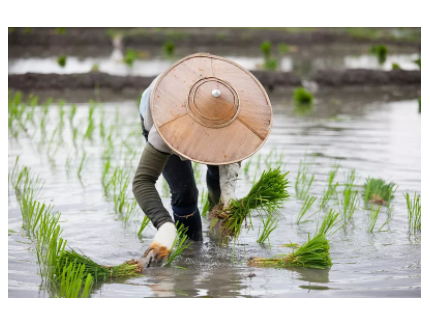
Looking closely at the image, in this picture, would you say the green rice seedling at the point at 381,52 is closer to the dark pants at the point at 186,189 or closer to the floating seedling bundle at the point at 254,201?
the dark pants at the point at 186,189

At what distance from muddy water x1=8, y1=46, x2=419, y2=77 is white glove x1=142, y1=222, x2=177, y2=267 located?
8.93 m

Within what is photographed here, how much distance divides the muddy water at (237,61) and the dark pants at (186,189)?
8.35 meters

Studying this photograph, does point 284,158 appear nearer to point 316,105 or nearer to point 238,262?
point 238,262

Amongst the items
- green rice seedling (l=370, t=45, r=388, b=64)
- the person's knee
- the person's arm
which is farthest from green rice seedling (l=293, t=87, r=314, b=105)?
the person's arm

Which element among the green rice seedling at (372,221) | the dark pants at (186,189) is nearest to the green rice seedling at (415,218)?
the green rice seedling at (372,221)

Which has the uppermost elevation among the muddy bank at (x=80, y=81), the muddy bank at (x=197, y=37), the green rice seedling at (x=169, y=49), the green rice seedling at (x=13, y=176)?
the muddy bank at (x=197, y=37)

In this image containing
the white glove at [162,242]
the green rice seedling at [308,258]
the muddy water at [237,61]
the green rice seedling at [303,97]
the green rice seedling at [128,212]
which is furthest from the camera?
the muddy water at [237,61]

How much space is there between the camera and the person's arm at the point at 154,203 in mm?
2586

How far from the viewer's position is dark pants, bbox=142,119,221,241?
2.99m

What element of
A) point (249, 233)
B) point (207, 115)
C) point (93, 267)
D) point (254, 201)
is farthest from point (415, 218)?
point (93, 267)

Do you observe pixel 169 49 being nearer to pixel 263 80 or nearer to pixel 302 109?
pixel 263 80

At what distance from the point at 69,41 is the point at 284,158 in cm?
1376

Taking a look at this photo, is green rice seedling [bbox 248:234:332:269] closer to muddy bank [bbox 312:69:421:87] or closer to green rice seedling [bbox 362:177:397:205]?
green rice seedling [bbox 362:177:397:205]

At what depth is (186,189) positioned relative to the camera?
3.05 metres
